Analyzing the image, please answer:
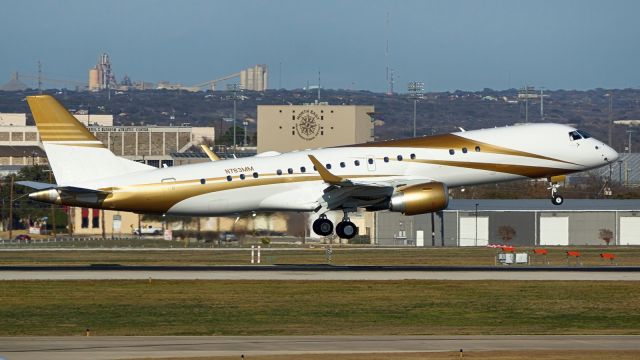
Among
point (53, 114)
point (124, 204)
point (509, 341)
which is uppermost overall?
point (53, 114)

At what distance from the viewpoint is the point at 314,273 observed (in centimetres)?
6950

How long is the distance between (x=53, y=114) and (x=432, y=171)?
1972 cm

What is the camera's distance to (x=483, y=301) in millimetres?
58562

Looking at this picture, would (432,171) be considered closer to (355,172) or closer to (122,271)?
(355,172)

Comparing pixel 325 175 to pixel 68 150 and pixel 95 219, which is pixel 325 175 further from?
pixel 95 219

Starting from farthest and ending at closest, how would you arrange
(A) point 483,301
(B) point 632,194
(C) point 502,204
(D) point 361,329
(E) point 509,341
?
(B) point 632,194, (C) point 502,204, (A) point 483,301, (D) point 361,329, (E) point 509,341

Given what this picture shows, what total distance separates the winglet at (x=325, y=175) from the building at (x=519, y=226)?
164ft

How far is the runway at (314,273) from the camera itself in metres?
66.5

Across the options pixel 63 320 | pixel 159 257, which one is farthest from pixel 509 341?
pixel 159 257

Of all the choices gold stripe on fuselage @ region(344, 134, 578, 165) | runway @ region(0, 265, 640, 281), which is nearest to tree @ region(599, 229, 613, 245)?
runway @ region(0, 265, 640, 281)

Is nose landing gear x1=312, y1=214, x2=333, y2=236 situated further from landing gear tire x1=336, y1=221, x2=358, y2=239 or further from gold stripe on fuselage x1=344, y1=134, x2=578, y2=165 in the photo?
gold stripe on fuselage x1=344, y1=134, x2=578, y2=165

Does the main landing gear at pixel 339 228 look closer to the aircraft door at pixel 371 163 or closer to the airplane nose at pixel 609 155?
the aircraft door at pixel 371 163

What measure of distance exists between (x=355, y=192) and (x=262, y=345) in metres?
25.8

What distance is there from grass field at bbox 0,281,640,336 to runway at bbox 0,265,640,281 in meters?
2.15
